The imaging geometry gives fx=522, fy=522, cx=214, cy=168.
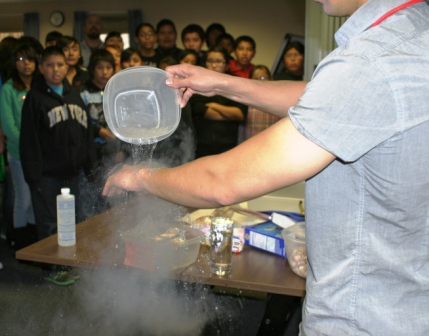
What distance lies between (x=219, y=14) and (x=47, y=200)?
21.8 feet

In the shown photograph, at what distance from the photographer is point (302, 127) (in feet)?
2.93

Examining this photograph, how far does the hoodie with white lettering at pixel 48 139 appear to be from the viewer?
3502 millimetres

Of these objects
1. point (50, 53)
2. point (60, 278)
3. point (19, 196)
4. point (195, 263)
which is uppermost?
point (50, 53)

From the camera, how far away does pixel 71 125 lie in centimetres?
360

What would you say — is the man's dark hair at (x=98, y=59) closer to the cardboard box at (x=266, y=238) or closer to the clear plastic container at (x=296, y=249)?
the cardboard box at (x=266, y=238)

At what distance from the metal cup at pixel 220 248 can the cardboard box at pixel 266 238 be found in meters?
0.25

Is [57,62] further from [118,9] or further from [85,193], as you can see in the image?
[118,9]

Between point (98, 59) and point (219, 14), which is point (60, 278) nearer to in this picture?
point (98, 59)

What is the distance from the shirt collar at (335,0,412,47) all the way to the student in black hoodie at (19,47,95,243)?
2732 millimetres

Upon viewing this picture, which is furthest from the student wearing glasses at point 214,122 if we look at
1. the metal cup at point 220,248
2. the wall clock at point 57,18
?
the wall clock at point 57,18

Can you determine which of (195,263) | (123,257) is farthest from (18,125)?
(195,263)

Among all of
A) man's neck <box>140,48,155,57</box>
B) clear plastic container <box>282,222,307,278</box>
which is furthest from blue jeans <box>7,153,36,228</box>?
clear plastic container <box>282,222,307,278</box>

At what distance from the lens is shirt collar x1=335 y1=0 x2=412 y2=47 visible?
38.0 inches

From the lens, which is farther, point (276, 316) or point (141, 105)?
point (276, 316)
